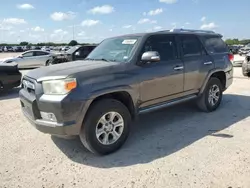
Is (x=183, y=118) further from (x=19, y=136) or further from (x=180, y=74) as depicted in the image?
(x=19, y=136)

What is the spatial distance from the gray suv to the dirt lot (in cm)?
40

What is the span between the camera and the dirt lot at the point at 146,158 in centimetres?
314

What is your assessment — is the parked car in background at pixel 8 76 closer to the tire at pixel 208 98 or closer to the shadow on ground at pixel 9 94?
the shadow on ground at pixel 9 94

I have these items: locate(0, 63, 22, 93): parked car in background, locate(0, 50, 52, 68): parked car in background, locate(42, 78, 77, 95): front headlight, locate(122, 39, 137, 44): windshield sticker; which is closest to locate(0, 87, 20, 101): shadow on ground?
locate(0, 63, 22, 93): parked car in background

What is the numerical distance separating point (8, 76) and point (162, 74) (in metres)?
6.06

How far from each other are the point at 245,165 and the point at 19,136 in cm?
384

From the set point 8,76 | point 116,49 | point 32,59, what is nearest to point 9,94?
point 8,76

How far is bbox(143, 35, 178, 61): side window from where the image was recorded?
179 inches

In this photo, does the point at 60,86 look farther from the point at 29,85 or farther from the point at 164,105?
the point at 164,105

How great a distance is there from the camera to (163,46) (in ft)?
15.7

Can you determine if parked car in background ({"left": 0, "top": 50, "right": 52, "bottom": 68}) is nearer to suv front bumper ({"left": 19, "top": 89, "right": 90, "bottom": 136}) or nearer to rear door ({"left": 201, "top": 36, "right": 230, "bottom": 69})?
rear door ({"left": 201, "top": 36, "right": 230, "bottom": 69})

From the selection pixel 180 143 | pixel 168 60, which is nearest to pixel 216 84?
pixel 168 60

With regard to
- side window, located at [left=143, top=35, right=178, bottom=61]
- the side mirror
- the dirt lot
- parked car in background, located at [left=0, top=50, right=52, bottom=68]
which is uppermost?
side window, located at [left=143, top=35, right=178, bottom=61]

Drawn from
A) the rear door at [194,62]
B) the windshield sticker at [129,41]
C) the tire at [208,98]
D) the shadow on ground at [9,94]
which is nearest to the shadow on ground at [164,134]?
the tire at [208,98]
